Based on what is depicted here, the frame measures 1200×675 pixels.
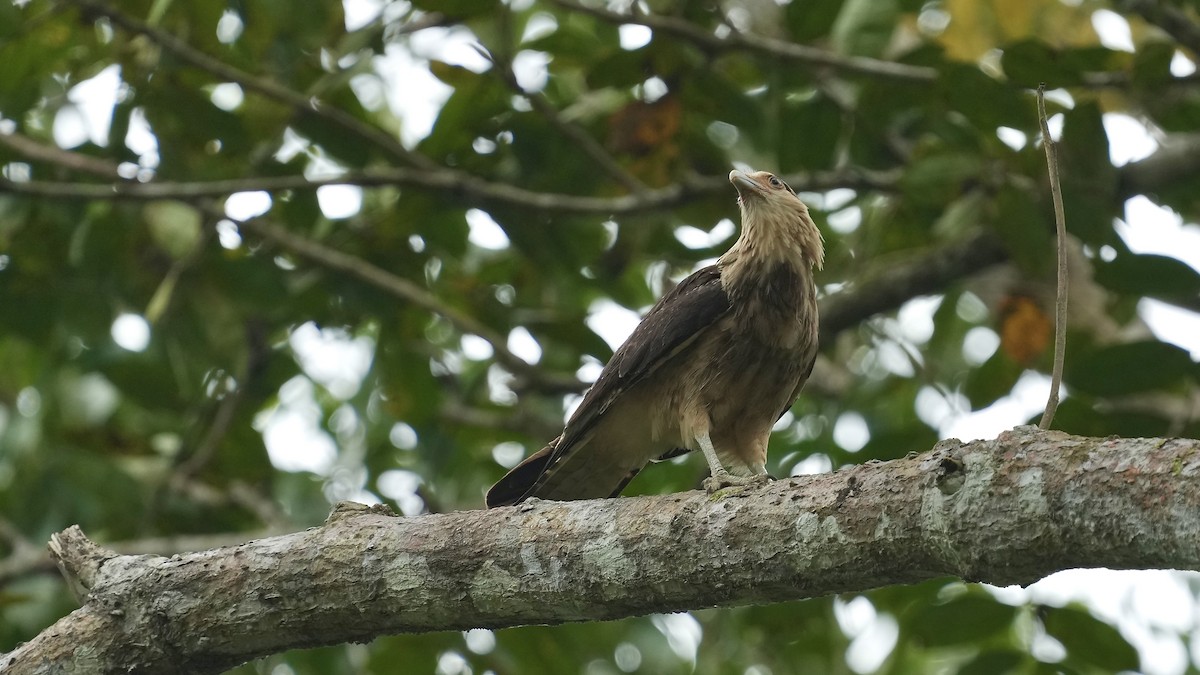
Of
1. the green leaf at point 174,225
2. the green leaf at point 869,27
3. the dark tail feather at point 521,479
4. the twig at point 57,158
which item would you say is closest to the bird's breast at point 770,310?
the dark tail feather at point 521,479

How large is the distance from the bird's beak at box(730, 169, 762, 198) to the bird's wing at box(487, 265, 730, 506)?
0.51 meters

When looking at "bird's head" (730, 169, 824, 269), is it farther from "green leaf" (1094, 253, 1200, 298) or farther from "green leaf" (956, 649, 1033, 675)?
"green leaf" (956, 649, 1033, 675)

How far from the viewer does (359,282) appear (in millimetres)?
6473

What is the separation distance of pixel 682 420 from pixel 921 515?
2198mm

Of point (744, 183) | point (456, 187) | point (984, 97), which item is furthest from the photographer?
point (456, 187)

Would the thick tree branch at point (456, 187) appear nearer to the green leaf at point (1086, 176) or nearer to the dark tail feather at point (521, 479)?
the green leaf at point (1086, 176)

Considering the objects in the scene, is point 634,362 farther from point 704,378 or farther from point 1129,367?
point 1129,367

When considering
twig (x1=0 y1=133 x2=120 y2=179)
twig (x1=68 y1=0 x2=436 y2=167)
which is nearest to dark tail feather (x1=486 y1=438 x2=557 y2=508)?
twig (x1=68 y1=0 x2=436 y2=167)

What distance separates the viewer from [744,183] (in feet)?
17.6

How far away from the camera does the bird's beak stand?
17.6 feet

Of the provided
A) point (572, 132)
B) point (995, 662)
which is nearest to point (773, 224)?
point (572, 132)

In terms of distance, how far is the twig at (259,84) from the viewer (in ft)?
18.1

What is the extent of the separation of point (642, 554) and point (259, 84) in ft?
11.7

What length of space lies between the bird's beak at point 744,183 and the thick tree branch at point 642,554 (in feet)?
7.55
